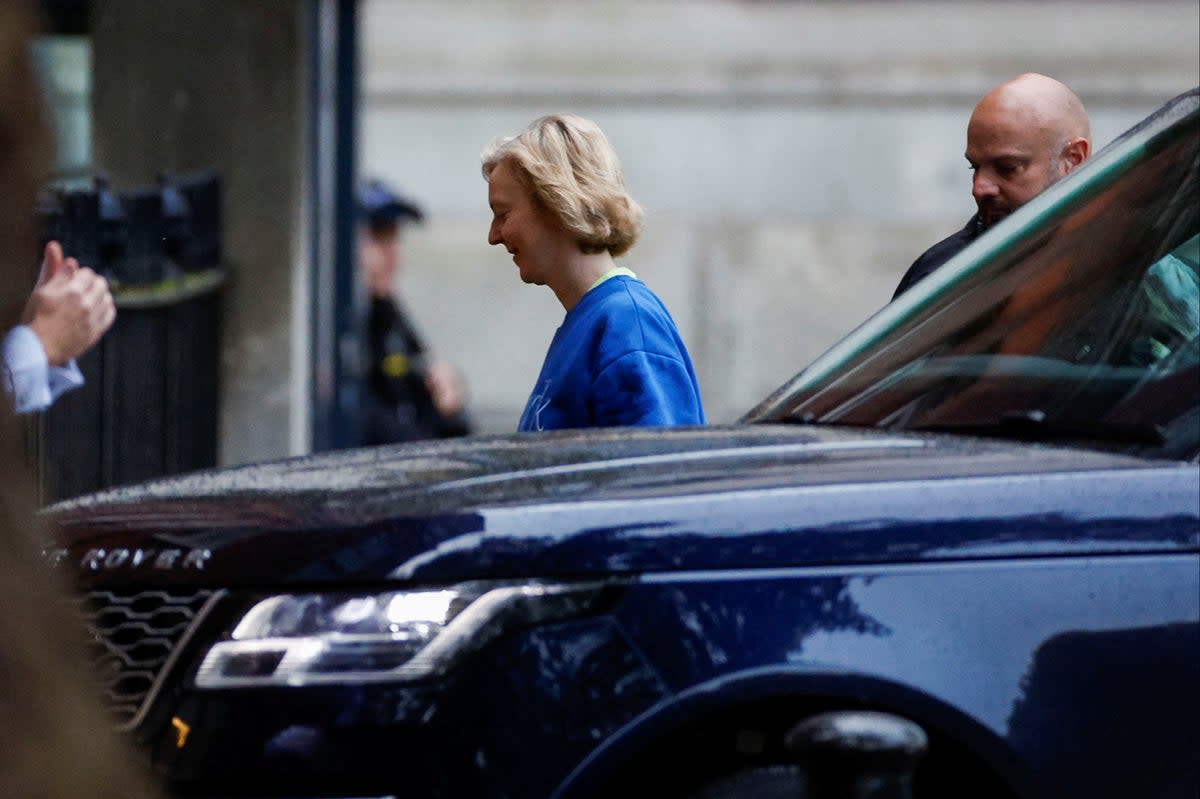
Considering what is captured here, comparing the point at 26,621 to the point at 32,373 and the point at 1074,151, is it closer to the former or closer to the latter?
the point at 1074,151

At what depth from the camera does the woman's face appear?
181 inches

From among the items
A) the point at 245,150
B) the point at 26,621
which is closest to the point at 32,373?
the point at 245,150

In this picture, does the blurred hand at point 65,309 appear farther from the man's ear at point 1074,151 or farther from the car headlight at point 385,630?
the car headlight at point 385,630

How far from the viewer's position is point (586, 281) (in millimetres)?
4594

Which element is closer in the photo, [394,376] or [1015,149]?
[1015,149]

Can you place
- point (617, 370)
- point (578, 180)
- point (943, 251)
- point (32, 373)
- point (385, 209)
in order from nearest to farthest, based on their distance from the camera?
point (617, 370) < point (578, 180) < point (943, 251) < point (32, 373) < point (385, 209)

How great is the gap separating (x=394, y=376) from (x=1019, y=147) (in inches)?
193

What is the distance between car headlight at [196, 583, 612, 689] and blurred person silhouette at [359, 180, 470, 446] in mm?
6482

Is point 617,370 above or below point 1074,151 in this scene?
below

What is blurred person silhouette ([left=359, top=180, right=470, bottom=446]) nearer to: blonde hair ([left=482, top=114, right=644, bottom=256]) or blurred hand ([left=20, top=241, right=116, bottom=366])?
blurred hand ([left=20, top=241, right=116, bottom=366])

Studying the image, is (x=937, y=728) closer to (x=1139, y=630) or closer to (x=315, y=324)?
(x=1139, y=630)

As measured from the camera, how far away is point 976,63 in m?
17.9

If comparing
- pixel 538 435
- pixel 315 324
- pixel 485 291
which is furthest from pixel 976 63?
pixel 538 435

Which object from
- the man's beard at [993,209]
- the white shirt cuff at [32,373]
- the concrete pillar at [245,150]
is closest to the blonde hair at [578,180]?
Result: the man's beard at [993,209]
